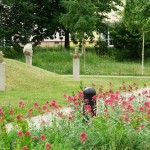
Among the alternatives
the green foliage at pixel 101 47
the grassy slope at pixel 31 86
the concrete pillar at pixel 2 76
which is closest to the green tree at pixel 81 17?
the grassy slope at pixel 31 86

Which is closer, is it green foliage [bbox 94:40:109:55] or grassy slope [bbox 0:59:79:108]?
grassy slope [bbox 0:59:79:108]

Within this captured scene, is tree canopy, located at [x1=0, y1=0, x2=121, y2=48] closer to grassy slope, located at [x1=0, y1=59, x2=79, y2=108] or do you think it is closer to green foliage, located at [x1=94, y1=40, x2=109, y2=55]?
green foliage, located at [x1=94, y1=40, x2=109, y2=55]

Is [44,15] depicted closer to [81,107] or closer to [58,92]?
[58,92]

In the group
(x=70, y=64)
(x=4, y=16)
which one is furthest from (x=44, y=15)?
(x=70, y=64)

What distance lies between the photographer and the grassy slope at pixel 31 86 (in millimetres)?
14609

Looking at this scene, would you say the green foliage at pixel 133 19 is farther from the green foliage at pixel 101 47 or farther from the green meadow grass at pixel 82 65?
the green foliage at pixel 101 47

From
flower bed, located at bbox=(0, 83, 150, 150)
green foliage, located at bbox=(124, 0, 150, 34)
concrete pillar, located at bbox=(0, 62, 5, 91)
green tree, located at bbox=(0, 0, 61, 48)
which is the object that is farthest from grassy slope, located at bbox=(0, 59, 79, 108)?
green tree, located at bbox=(0, 0, 61, 48)

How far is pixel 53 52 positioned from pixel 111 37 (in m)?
7.70

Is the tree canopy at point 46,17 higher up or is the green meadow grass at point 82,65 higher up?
the tree canopy at point 46,17

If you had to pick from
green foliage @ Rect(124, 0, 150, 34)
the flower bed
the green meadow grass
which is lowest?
the green meadow grass

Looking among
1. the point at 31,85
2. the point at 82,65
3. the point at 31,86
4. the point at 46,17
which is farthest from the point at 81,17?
the point at 46,17

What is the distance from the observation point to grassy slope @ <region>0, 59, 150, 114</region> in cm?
1461

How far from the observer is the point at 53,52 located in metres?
33.2

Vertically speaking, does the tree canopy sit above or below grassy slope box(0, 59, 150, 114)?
above
